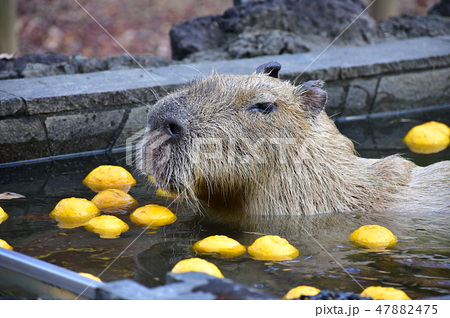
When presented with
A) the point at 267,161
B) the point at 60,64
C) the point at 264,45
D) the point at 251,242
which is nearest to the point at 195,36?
the point at 264,45

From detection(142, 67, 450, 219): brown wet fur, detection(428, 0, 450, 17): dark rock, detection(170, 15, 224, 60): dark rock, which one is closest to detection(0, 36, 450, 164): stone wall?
detection(142, 67, 450, 219): brown wet fur

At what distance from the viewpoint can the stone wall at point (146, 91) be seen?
550 cm

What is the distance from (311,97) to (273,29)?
3621mm

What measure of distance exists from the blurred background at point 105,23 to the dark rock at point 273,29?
12.7 ft

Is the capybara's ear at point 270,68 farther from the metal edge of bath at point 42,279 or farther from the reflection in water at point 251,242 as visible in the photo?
the metal edge of bath at point 42,279

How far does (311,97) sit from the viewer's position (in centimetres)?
445

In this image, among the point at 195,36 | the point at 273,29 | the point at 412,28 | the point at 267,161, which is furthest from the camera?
the point at 412,28

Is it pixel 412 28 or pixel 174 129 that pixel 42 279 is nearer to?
pixel 174 129

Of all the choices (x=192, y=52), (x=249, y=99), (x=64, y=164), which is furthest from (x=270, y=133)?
(x=192, y=52)

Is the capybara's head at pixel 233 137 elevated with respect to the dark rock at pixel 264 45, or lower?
lower

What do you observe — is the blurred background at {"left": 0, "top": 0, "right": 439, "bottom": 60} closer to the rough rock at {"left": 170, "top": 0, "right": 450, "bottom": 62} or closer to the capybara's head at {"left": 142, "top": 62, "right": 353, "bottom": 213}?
the rough rock at {"left": 170, "top": 0, "right": 450, "bottom": 62}

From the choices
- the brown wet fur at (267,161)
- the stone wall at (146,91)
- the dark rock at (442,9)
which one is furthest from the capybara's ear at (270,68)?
the dark rock at (442,9)

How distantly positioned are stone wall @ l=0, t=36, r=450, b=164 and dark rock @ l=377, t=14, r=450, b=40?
53 centimetres

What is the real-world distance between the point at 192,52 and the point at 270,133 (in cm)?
349
